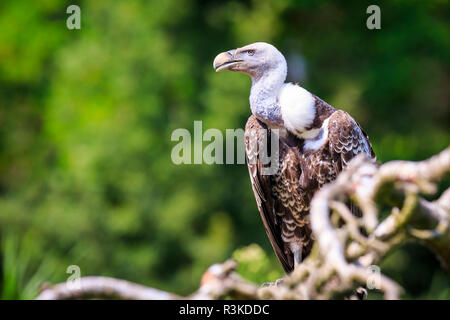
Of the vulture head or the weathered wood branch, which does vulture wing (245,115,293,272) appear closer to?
the vulture head

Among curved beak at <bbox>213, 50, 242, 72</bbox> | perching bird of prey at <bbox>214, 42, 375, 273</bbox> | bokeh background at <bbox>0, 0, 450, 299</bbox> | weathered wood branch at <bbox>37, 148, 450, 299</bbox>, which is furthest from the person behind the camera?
bokeh background at <bbox>0, 0, 450, 299</bbox>

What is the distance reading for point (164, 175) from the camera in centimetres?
1206

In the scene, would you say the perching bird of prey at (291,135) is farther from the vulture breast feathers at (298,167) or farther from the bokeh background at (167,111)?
the bokeh background at (167,111)

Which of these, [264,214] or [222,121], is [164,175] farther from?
[264,214]

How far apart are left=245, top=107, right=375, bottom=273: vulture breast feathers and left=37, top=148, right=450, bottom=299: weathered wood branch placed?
1.87 meters

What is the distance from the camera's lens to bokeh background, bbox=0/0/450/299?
38.5 ft

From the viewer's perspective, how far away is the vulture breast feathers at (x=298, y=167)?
4.28m

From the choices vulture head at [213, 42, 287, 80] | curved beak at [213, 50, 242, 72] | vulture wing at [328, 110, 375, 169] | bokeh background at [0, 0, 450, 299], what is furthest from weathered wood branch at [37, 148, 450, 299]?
bokeh background at [0, 0, 450, 299]

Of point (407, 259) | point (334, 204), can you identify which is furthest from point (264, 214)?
point (407, 259)

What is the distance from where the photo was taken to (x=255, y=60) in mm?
4336

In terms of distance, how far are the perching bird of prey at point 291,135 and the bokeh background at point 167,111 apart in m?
6.14

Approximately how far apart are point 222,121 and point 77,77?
151 inches

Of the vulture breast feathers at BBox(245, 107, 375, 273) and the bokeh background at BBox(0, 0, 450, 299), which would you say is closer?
the vulture breast feathers at BBox(245, 107, 375, 273)

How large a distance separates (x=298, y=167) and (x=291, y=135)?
0.74 ft
